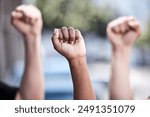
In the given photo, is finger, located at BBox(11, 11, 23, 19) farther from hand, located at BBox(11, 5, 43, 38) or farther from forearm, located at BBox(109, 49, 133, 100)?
forearm, located at BBox(109, 49, 133, 100)

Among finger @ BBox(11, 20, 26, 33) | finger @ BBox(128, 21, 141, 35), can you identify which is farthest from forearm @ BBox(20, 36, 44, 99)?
finger @ BBox(128, 21, 141, 35)

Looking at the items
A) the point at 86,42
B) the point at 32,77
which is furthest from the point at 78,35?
the point at 32,77

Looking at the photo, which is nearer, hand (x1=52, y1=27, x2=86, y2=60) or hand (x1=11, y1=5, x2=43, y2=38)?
hand (x1=52, y1=27, x2=86, y2=60)

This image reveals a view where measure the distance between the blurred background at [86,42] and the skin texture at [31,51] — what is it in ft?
0.09

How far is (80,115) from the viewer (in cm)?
252

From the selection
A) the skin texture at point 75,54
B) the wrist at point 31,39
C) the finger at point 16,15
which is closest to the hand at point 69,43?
the skin texture at point 75,54

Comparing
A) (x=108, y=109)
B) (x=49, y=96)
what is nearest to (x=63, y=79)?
(x=49, y=96)

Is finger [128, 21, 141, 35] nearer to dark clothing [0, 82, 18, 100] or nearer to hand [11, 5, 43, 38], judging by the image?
hand [11, 5, 43, 38]

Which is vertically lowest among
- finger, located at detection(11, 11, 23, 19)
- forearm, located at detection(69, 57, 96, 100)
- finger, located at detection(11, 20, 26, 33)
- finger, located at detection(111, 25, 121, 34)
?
forearm, located at detection(69, 57, 96, 100)

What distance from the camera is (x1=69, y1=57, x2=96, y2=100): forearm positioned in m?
2.45

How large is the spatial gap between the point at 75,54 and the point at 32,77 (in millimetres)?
268

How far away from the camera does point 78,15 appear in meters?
2.54

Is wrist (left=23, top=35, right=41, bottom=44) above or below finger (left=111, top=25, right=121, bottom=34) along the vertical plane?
below

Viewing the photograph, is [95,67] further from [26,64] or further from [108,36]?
[26,64]
